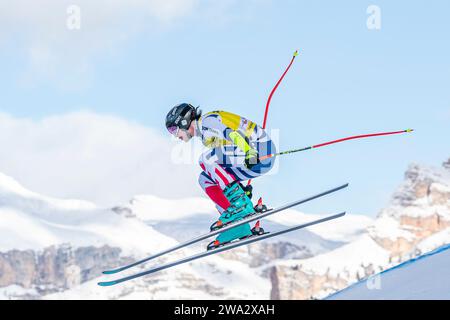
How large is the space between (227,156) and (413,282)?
334 centimetres

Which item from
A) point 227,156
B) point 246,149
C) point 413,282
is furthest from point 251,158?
point 413,282

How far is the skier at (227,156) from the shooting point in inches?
403

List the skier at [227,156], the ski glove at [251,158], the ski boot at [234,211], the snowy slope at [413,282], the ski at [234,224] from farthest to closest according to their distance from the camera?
1. the ski boot at [234,211]
2. the ski at [234,224]
3. the skier at [227,156]
4. the ski glove at [251,158]
5. the snowy slope at [413,282]

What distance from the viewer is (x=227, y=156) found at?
10617 mm

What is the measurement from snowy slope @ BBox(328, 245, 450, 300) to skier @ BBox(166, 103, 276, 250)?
2238 millimetres
